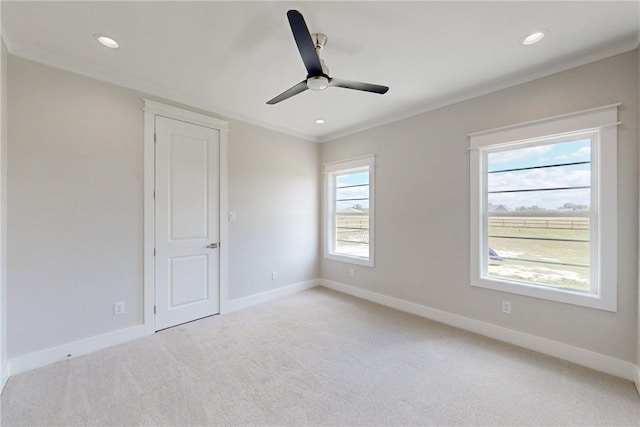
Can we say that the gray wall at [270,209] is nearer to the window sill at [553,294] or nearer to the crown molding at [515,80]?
the crown molding at [515,80]

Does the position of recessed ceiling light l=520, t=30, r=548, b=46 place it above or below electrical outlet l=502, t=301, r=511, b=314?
above

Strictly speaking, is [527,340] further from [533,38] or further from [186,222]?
[186,222]

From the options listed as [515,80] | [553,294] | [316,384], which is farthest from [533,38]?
[316,384]

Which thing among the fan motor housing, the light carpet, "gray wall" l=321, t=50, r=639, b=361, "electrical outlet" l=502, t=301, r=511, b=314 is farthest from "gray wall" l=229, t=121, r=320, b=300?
"electrical outlet" l=502, t=301, r=511, b=314

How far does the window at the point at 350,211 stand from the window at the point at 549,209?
5.02 ft

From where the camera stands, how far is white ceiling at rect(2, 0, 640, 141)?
1795mm

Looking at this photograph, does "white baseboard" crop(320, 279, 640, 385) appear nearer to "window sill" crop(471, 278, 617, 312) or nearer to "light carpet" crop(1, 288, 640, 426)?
"light carpet" crop(1, 288, 640, 426)

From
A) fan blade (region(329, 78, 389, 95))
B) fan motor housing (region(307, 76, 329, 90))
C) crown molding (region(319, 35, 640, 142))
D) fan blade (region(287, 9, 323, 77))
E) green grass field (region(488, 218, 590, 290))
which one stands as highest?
crown molding (region(319, 35, 640, 142))

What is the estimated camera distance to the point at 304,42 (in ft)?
5.52

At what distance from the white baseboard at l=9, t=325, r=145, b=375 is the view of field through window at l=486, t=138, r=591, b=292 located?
3847 millimetres

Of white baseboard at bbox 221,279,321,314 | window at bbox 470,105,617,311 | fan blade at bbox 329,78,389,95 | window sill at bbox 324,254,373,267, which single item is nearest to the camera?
fan blade at bbox 329,78,389,95

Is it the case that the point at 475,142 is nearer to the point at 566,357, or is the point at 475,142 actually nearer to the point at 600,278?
the point at 600,278

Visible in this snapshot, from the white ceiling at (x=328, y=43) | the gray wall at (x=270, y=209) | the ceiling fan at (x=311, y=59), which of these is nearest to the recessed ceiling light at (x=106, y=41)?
the white ceiling at (x=328, y=43)

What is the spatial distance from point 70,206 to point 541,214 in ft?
14.5
